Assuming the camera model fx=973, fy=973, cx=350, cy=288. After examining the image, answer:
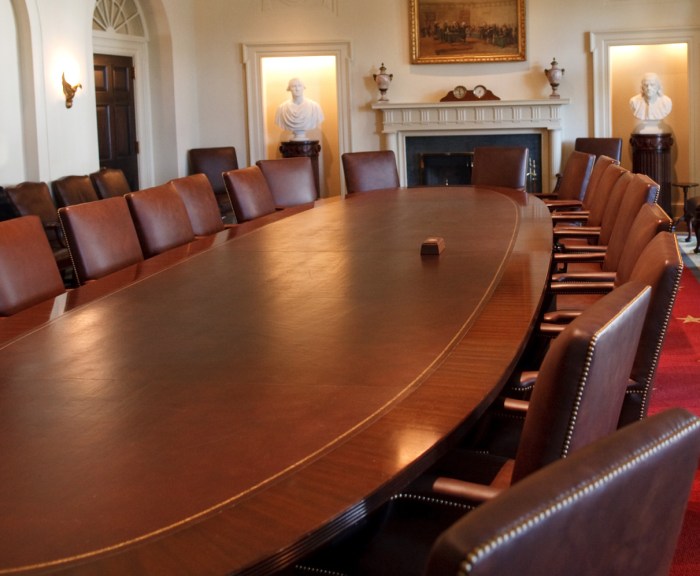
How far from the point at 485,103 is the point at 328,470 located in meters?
9.03

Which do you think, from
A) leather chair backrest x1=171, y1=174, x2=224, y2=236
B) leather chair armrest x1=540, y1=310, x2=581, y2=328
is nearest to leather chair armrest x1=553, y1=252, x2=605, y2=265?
leather chair armrest x1=540, y1=310, x2=581, y2=328

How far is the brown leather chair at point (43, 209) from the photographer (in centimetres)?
675

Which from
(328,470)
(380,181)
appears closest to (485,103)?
(380,181)

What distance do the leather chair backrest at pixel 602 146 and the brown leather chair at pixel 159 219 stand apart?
18.9 feet

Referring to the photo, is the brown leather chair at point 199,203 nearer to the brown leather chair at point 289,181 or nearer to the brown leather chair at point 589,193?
the brown leather chair at point 289,181

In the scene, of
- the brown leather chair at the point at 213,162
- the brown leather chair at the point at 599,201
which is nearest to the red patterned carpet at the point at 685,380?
the brown leather chair at the point at 599,201

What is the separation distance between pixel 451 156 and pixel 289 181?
440cm

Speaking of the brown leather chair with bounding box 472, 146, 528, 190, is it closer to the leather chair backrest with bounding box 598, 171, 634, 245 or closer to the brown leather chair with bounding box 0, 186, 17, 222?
the leather chair backrest with bounding box 598, 171, 634, 245

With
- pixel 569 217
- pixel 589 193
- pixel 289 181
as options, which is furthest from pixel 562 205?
pixel 289 181

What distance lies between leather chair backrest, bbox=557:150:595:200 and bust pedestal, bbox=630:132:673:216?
122 inches

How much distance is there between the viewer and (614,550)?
0.97 meters

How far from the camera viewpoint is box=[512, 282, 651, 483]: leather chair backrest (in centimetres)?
152

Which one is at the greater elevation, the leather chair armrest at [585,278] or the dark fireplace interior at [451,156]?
the dark fireplace interior at [451,156]

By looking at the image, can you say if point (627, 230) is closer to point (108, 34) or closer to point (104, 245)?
point (104, 245)
